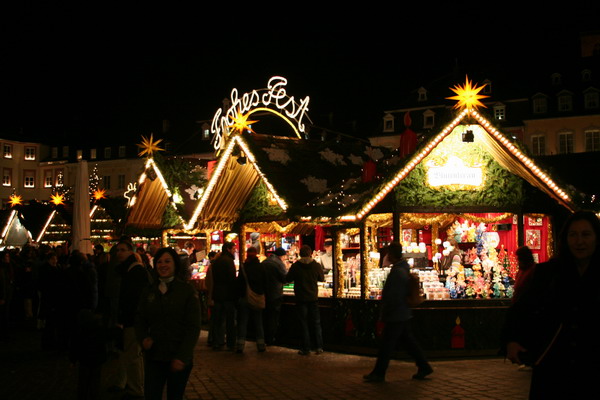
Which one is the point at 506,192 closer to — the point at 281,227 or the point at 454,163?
the point at 454,163

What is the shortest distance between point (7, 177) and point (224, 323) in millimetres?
→ 68659

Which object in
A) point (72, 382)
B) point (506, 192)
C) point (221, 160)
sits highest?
point (221, 160)

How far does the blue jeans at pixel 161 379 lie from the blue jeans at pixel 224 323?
272 inches

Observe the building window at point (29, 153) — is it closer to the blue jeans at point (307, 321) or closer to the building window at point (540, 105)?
the building window at point (540, 105)

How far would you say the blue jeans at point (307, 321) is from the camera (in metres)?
12.2

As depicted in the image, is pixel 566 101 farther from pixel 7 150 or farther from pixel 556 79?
pixel 7 150

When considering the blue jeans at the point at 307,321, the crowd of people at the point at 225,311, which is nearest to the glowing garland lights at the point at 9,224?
the crowd of people at the point at 225,311

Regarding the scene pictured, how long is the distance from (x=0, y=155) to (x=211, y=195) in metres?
63.2

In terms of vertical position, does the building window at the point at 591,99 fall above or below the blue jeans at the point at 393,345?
above

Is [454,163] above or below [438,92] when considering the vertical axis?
below

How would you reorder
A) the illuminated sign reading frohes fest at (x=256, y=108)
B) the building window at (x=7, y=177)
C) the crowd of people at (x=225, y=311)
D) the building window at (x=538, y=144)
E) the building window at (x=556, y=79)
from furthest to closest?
the building window at (x=7, y=177) → the building window at (x=556, y=79) → the building window at (x=538, y=144) → the illuminated sign reading frohes fest at (x=256, y=108) → the crowd of people at (x=225, y=311)

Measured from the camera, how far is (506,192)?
1370cm

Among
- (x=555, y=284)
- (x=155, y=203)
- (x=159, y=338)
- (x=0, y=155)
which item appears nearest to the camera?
(x=555, y=284)

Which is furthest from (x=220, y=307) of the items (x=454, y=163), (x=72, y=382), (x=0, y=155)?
(x=0, y=155)
